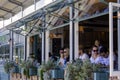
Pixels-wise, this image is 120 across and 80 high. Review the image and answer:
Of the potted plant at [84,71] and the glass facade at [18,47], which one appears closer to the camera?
the potted plant at [84,71]

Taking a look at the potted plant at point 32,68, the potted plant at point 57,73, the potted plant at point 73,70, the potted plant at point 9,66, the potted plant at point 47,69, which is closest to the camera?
the potted plant at point 73,70

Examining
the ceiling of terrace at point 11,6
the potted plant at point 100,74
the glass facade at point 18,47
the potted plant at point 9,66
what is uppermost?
the ceiling of terrace at point 11,6

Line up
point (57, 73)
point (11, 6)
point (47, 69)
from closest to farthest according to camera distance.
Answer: point (57, 73) → point (47, 69) → point (11, 6)

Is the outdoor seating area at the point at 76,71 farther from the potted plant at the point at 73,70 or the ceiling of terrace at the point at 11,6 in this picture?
the ceiling of terrace at the point at 11,6

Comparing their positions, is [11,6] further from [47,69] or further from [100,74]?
[100,74]

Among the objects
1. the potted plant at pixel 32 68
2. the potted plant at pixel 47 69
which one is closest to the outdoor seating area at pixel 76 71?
the potted plant at pixel 47 69

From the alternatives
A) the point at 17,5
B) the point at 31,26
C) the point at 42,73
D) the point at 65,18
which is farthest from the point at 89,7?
the point at 17,5

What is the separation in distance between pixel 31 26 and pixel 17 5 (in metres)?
3.00

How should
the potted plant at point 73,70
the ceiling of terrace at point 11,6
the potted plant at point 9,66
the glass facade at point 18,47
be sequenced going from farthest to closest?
the glass facade at point 18,47 → the ceiling of terrace at point 11,6 → the potted plant at point 9,66 → the potted plant at point 73,70

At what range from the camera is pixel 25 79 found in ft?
39.7

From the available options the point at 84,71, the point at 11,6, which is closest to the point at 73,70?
the point at 84,71

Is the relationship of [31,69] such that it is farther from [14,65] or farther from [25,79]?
[14,65]

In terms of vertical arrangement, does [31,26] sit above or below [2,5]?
below

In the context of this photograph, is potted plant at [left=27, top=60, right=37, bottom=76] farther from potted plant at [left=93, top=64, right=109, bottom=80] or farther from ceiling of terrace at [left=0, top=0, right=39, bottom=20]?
potted plant at [left=93, top=64, right=109, bottom=80]
